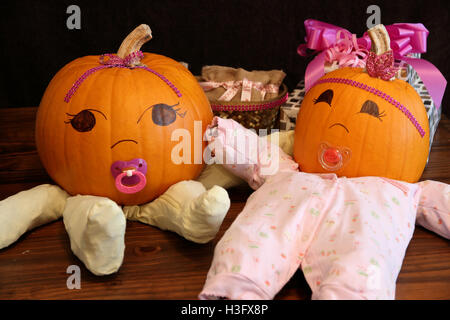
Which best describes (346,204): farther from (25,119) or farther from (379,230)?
(25,119)

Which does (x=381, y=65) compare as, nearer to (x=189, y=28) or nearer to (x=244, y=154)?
(x=244, y=154)

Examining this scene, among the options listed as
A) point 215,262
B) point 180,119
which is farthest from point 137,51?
point 215,262

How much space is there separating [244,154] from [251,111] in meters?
0.28

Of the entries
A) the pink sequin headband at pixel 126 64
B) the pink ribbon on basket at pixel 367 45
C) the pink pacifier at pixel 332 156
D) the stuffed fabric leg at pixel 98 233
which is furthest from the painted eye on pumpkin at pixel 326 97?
the stuffed fabric leg at pixel 98 233

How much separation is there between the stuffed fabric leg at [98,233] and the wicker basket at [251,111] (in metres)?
0.55

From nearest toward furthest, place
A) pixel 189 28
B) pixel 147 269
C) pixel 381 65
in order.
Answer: pixel 147 269 → pixel 381 65 → pixel 189 28

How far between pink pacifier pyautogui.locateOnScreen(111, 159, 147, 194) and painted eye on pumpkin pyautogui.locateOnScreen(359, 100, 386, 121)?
0.54m

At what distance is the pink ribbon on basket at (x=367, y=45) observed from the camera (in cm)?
136

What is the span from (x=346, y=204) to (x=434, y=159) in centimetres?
62

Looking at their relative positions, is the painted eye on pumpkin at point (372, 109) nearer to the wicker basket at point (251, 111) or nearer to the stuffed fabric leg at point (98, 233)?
the wicker basket at point (251, 111)

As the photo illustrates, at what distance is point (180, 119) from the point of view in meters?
1.15

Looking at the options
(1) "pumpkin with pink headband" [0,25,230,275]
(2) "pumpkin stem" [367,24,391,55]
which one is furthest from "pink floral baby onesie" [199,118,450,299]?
(2) "pumpkin stem" [367,24,391,55]

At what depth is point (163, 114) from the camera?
1121mm

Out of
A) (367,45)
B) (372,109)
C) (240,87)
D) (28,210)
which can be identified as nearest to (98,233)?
(28,210)
